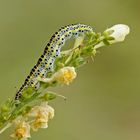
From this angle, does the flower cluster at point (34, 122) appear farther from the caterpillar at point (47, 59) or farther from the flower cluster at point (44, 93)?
the caterpillar at point (47, 59)

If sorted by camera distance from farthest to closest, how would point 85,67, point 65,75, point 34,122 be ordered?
point 85,67 → point 34,122 → point 65,75

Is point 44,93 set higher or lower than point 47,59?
lower

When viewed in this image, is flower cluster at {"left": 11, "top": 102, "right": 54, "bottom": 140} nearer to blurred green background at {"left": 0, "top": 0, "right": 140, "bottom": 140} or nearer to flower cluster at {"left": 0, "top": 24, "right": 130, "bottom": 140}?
flower cluster at {"left": 0, "top": 24, "right": 130, "bottom": 140}

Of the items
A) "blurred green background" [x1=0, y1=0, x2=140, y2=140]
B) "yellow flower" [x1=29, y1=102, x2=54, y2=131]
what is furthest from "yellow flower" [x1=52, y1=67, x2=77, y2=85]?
"blurred green background" [x1=0, y1=0, x2=140, y2=140]

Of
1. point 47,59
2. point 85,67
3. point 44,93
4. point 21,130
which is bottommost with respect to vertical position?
point 21,130

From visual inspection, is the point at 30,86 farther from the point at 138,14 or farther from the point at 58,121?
the point at 138,14

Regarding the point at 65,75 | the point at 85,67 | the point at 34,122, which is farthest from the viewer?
the point at 85,67

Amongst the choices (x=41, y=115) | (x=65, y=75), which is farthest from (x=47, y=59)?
(x=41, y=115)

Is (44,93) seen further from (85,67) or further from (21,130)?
(85,67)

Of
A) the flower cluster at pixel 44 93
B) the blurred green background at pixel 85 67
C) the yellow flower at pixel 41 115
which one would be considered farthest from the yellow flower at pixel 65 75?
the blurred green background at pixel 85 67
